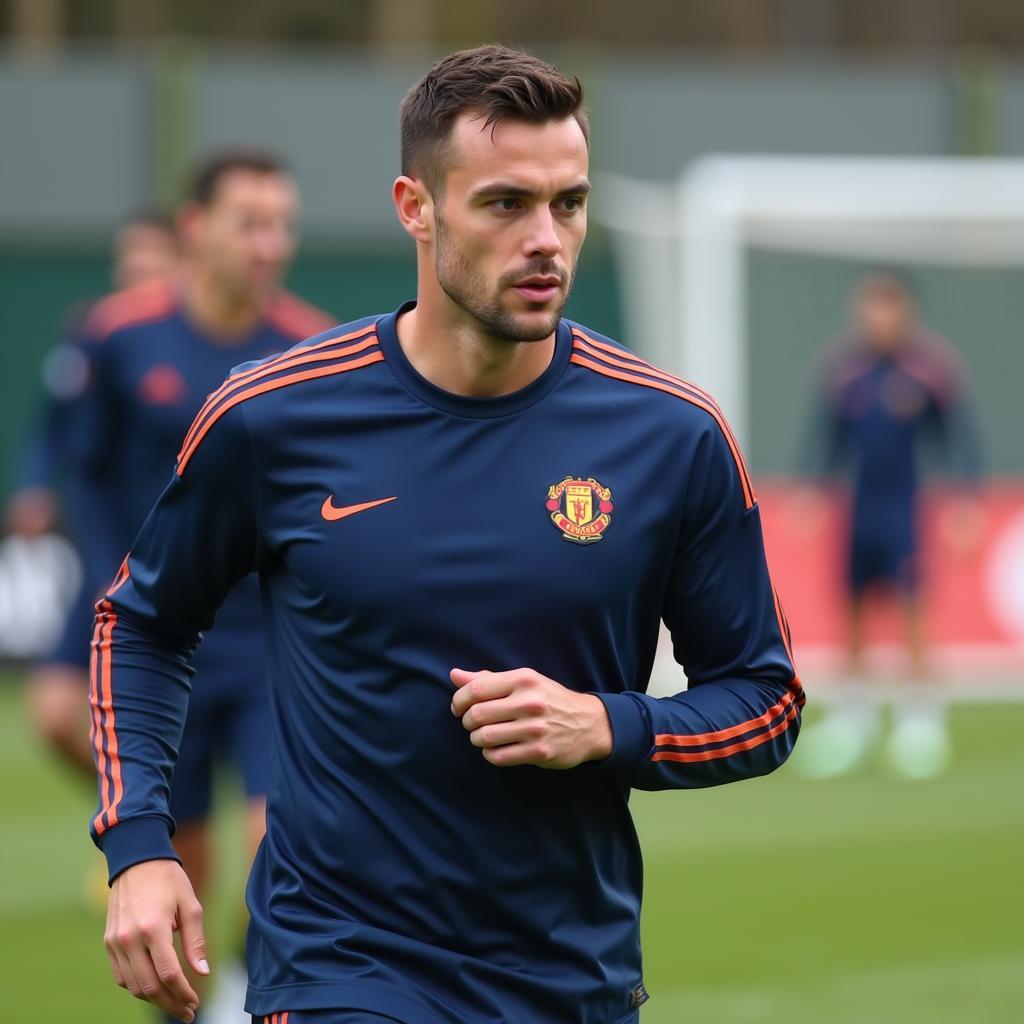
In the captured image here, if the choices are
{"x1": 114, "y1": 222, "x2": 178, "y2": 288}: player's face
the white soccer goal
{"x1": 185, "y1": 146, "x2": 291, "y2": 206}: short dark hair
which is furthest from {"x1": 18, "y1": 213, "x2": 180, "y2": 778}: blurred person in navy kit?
the white soccer goal

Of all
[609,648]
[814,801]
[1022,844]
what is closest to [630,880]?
[609,648]

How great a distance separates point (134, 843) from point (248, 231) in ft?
10.2

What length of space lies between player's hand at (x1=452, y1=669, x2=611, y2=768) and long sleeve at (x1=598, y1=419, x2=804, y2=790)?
0.18 meters

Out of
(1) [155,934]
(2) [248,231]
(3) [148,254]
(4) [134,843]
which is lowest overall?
(1) [155,934]

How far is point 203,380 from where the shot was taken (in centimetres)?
612

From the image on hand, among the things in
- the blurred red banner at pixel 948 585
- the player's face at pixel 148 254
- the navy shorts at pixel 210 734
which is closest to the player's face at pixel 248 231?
the navy shorts at pixel 210 734

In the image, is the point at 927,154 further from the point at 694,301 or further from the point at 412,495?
the point at 412,495

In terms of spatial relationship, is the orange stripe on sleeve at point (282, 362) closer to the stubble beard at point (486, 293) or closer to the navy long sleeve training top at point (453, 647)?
the navy long sleeve training top at point (453, 647)

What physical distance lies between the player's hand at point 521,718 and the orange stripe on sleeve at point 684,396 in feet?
1.66

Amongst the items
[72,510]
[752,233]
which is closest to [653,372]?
[72,510]

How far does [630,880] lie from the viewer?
11.2 feet

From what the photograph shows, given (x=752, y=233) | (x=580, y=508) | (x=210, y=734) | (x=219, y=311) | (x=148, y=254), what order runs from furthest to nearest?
1. (x=752, y=233)
2. (x=148, y=254)
3. (x=219, y=311)
4. (x=210, y=734)
5. (x=580, y=508)

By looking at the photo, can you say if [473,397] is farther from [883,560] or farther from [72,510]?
[883,560]

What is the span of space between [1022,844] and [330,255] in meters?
11.5
